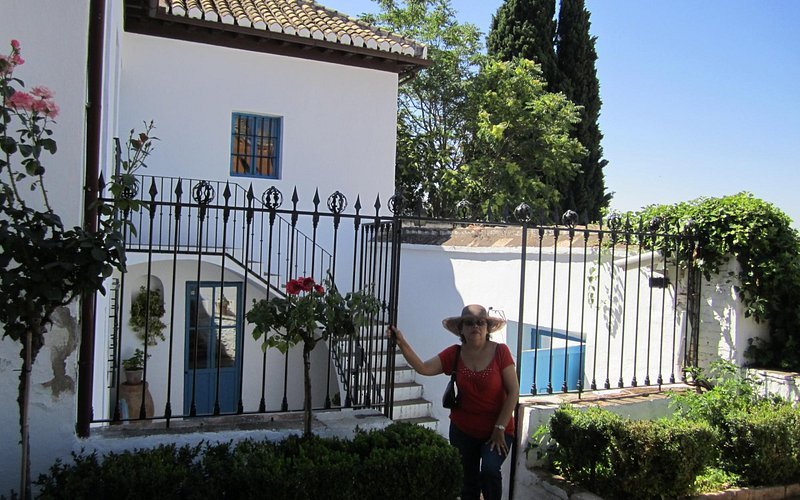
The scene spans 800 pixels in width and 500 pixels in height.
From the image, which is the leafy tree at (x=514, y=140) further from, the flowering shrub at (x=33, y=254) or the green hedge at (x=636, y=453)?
the flowering shrub at (x=33, y=254)

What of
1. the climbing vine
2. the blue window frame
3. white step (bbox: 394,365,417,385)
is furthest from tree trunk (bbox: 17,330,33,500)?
the blue window frame

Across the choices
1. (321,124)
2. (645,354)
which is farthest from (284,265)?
(645,354)

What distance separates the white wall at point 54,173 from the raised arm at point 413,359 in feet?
6.63

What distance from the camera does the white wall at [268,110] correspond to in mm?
10281

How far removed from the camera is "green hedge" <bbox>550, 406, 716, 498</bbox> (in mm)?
4520

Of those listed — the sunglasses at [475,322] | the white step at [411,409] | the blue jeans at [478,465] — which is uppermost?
the sunglasses at [475,322]

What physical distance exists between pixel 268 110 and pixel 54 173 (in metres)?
7.79

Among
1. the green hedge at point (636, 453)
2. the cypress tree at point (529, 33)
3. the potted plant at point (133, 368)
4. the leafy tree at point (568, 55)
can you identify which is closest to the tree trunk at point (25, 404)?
the green hedge at point (636, 453)

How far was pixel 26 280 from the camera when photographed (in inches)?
119

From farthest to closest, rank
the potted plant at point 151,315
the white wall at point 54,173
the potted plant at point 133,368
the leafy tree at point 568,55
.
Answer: the leafy tree at point 568,55 → the potted plant at point 151,315 → the potted plant at point 133,368 → the white wall at point 54,173

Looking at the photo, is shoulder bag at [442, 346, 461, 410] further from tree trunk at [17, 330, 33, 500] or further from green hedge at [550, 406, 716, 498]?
tree trunk at [17, 330, 33, 500]

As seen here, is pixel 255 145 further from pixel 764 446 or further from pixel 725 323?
pixel 764 446

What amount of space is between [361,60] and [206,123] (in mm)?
3098

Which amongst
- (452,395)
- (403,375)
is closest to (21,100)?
(452,395)
